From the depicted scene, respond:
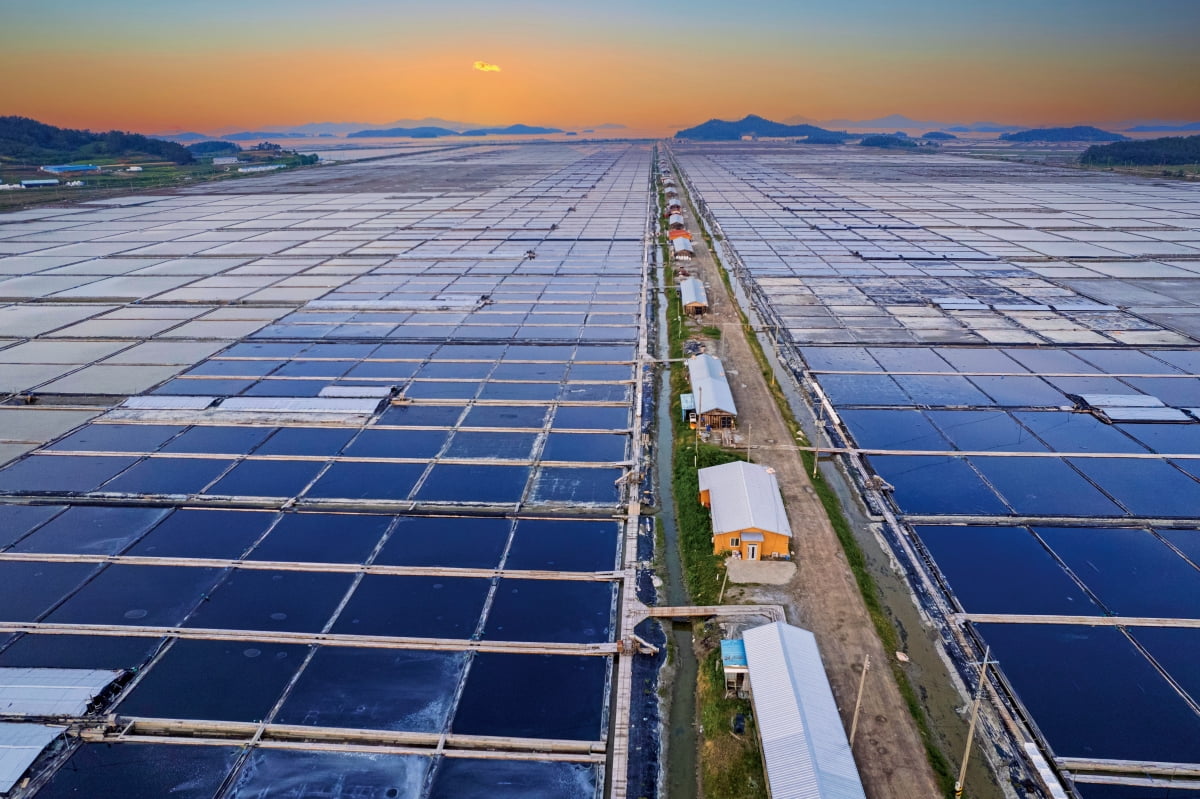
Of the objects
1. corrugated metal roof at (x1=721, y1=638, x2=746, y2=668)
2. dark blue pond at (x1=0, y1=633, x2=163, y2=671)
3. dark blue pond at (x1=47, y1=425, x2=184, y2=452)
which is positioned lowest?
dark blue pond at (x1=0, y1=633, x2=163, y2=671)

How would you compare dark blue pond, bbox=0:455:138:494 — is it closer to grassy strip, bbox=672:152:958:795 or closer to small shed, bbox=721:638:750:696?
small shed, bbox=721:638:750:696

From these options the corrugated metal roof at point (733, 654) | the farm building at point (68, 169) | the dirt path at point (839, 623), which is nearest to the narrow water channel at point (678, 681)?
the corrugated metal roof at point (733, 654)

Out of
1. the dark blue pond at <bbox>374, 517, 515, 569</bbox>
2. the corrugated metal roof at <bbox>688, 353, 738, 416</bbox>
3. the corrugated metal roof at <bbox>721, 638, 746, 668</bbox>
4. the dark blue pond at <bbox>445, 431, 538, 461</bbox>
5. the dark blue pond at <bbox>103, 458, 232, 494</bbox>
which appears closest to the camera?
the corrugated metal roof at <bbox>721, 638, 746, 668</bbox>

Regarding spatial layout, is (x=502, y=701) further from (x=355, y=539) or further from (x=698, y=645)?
(x=355, y=539)

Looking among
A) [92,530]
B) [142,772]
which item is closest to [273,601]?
[142,772]

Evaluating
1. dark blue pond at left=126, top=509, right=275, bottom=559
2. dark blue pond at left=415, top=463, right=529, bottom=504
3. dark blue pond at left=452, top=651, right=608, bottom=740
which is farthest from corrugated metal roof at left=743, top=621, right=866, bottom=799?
dark blue pond at left=126, top=509, right=275, bottom=559

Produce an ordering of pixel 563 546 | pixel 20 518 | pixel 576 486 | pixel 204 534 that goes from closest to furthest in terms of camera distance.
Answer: pixel 563 546 < pixel 204 534 < pixel 20 518 < pixel 576 486

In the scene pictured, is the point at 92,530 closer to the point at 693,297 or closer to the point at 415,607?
the point at 415,607
